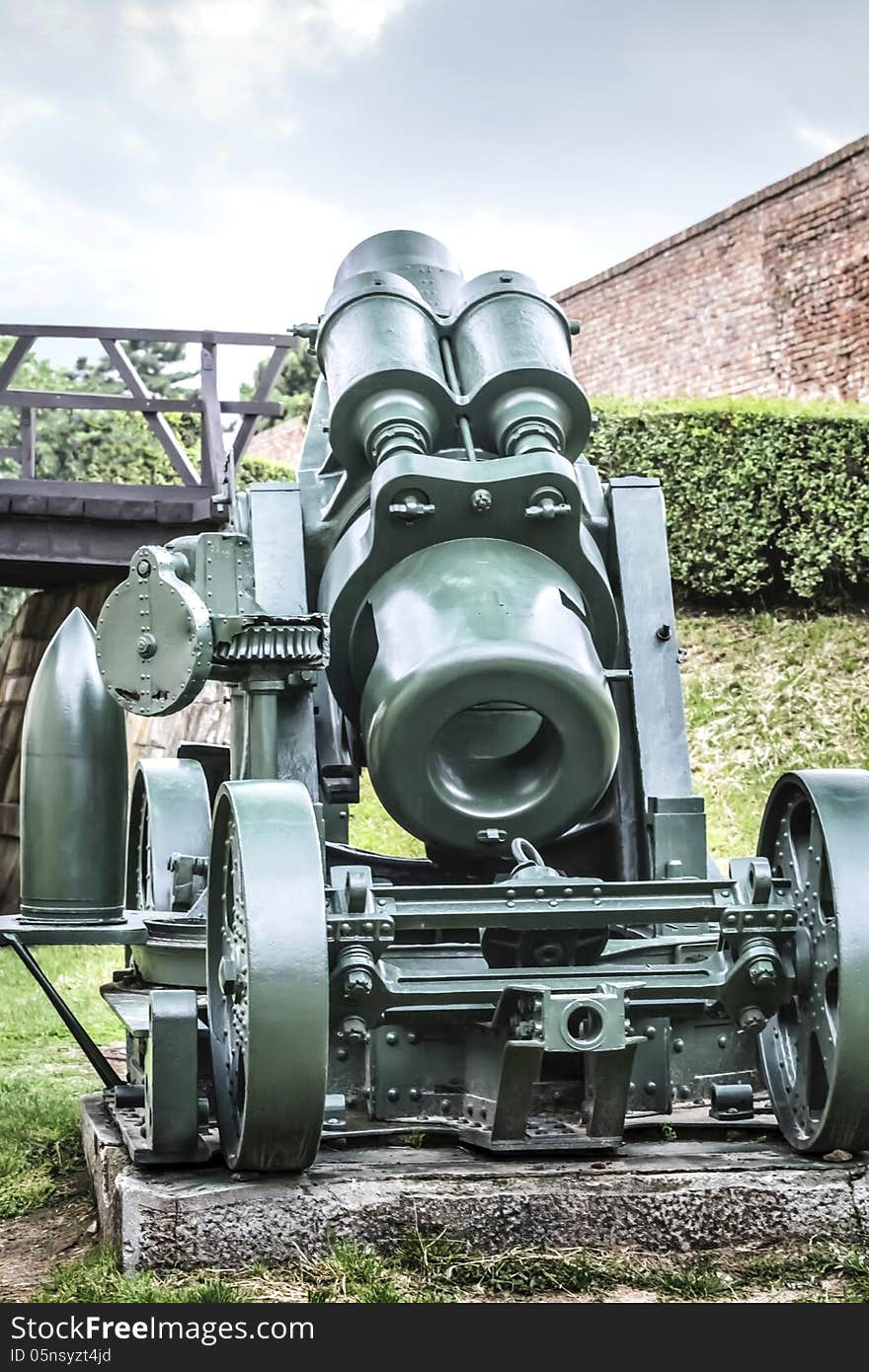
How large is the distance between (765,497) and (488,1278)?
9.34 meters

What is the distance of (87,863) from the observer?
510cm

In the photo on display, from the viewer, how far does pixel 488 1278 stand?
357 centimetres

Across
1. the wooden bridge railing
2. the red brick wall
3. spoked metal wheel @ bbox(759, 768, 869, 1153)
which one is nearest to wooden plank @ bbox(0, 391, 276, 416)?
the wooden bridge railing

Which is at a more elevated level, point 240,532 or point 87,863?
point 240,532

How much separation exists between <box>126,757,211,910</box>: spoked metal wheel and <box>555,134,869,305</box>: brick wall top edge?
10.6 metres

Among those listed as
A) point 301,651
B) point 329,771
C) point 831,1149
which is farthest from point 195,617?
point 831,1149

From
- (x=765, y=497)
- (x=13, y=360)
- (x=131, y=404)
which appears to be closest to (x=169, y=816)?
(x=131, y=404)

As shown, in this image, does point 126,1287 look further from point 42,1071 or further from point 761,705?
point 761,705

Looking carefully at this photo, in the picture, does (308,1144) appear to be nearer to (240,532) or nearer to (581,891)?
(581,891)

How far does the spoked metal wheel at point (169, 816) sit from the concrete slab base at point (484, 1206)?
5.20 ft

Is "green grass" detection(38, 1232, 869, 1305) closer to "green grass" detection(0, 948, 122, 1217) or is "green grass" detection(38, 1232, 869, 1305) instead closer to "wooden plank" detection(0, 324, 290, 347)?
"green grass" detection(0, 948, 122, 1217)

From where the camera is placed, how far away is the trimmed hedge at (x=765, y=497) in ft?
39.9
